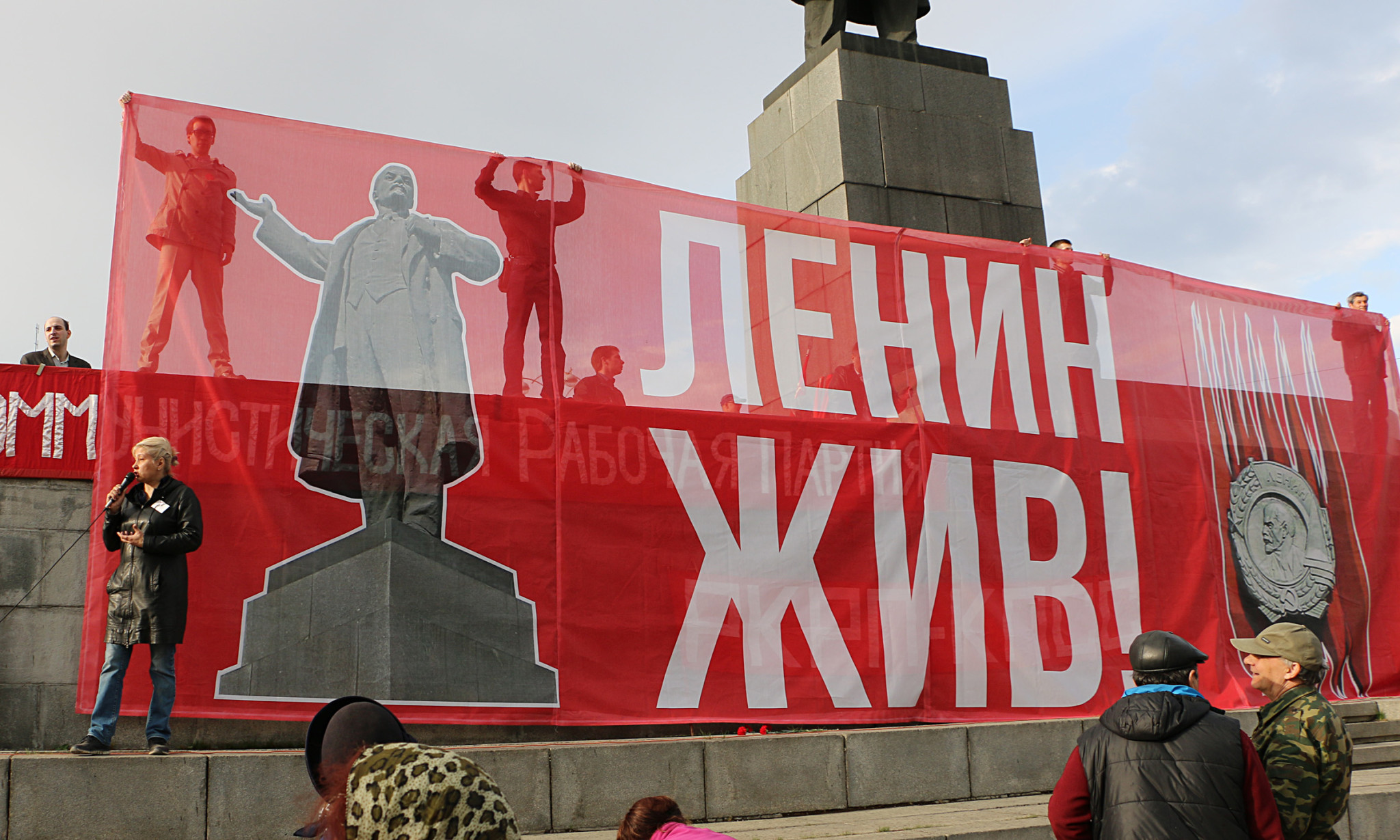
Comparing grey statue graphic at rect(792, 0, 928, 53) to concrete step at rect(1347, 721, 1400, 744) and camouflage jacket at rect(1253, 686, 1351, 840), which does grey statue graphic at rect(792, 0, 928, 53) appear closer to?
concrete step at rect(1347, 721, 1400, 744)

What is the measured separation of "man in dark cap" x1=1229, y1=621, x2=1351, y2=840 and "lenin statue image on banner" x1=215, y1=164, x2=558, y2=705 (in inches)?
166

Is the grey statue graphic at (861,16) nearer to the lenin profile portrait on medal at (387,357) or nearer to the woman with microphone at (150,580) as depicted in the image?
the lenin profile portrait on medal at (387,357)

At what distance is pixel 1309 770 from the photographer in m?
3.72

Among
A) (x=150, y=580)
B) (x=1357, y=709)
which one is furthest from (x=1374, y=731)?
(x=150, y=580)

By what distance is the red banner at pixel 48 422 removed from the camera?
6.58m

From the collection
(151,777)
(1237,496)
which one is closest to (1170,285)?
(1237,496)

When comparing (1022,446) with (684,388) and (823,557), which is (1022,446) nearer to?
(823,557)

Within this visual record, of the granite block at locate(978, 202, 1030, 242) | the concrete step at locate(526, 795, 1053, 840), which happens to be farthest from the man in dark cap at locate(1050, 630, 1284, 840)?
the granite block at locate(978, 202, 1030, 242)

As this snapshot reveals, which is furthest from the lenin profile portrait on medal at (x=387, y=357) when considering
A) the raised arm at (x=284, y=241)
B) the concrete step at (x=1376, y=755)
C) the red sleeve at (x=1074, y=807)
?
the concrete step at (x=1376, y=755)

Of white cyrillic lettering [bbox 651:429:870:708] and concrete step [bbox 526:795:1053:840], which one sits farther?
white cyrillic lettering [bbox 651:429:870:708]

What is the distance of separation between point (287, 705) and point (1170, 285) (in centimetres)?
801

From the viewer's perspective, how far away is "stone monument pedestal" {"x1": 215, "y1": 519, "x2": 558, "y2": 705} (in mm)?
6398

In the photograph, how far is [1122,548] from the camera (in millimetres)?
9000

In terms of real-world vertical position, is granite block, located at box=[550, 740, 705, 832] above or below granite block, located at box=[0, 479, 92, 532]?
below
